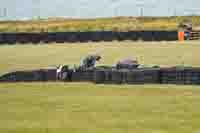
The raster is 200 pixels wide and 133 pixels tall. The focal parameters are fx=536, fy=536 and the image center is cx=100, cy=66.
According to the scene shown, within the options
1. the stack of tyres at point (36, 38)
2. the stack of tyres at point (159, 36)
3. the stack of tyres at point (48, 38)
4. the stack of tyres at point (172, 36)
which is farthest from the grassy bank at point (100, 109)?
the stack of tyres at point (36, 38)

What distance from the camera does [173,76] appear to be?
18.0 m

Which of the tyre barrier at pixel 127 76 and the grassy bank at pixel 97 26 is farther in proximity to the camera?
the grassy bank at pixel 97 26

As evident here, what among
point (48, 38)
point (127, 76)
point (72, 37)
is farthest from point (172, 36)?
point (127, 76)

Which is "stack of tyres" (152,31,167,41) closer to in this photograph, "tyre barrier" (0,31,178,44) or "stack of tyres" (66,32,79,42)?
"tyre barrier" (0,31,178,44)

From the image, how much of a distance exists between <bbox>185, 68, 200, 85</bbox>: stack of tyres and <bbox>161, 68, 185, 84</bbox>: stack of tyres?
0.14m

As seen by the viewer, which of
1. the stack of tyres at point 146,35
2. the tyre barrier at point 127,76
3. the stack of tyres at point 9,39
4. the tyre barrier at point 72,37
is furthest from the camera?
the stack of tyres at point 9,39

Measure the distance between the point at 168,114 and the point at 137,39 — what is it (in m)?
37.6

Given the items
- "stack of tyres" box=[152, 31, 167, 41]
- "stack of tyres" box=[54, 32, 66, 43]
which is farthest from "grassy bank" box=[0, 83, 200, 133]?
"stack of tyres" box=[54, 32, 66, 43]

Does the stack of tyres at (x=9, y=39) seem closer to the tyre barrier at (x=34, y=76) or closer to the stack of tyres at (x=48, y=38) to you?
the stack of tyres at (x=48, y=38)

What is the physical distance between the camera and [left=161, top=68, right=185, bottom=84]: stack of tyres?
1786 centimetres

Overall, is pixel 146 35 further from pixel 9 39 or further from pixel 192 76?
pixel 192 76

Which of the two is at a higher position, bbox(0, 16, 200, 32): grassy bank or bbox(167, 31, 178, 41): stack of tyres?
bbox(0, 16, 200, 32): grassy bank

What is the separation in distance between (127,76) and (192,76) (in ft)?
7.56

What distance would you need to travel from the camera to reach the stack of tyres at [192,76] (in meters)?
17.5
